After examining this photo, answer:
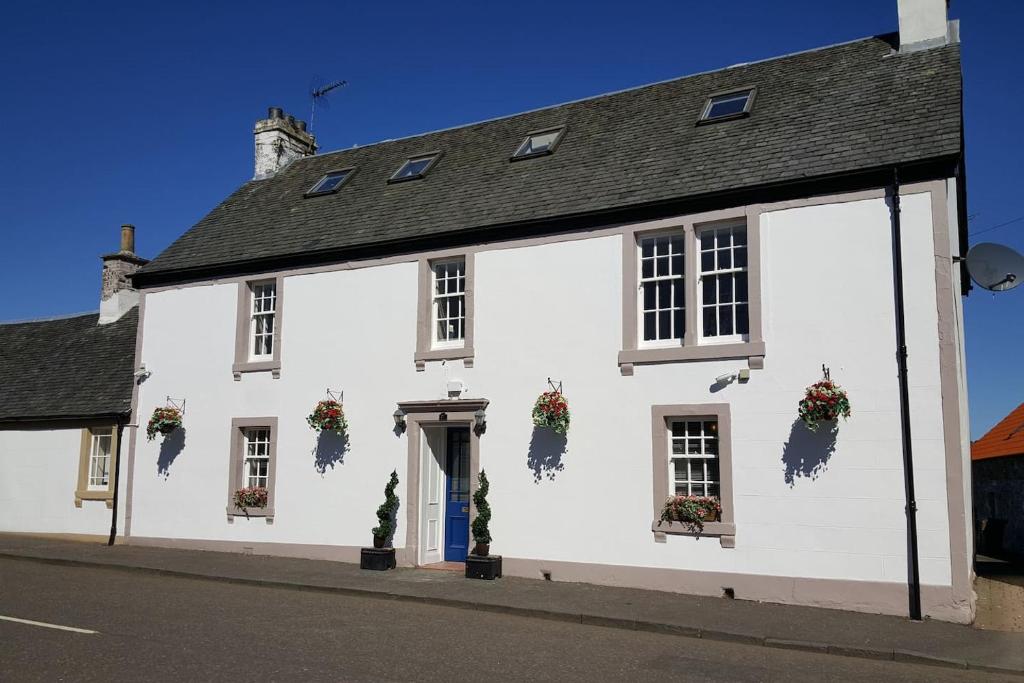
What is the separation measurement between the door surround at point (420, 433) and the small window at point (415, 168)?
5.42 meters

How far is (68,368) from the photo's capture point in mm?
22203

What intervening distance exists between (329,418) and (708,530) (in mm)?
7031

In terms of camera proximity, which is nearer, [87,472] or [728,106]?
[728,106]

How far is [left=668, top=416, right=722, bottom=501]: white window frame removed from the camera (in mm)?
13023

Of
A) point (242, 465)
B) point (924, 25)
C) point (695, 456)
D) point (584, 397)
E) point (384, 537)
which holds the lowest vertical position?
point (384, 537)

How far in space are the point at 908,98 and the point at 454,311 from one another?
817cm

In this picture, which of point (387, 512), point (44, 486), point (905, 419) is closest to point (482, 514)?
point (387, 512)

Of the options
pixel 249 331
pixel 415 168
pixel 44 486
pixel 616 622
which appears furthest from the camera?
pixel 44 486

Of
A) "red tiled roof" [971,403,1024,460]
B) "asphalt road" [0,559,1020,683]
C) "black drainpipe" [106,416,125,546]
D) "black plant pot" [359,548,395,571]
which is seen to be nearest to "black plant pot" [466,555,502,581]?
"black plant pot" [359,548,395,571]

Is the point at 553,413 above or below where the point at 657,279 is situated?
below

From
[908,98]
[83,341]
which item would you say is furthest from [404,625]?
[83,341]

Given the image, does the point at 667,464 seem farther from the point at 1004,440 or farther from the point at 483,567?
the point at 1004,440

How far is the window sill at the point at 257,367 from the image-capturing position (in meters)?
17.2

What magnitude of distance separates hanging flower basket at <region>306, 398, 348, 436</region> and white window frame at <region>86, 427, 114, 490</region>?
6397 millimetres
